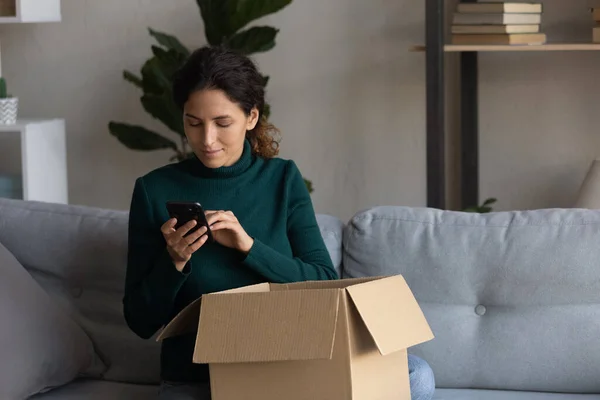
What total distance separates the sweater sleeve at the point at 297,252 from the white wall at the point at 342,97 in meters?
1.52

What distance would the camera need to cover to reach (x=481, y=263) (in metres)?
1.96

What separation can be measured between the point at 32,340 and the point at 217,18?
1.47 m

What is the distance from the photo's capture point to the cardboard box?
4.75ft

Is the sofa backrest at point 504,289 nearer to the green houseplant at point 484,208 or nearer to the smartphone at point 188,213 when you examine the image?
the smartphone at point 188,213

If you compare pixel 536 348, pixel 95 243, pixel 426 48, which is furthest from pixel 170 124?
pixel 536 348

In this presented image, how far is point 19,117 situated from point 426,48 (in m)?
1.58

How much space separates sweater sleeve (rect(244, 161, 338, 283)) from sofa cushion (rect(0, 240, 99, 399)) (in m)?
0.50

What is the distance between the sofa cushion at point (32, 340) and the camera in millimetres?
1895

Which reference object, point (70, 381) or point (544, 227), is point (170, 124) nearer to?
point (70, 381)

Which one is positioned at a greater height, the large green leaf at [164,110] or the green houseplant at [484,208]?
the large green leaf at [164,110]

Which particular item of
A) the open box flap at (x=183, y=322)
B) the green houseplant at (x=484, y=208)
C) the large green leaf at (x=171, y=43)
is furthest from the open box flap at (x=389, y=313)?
the large green leaf at (x=171, y=43)

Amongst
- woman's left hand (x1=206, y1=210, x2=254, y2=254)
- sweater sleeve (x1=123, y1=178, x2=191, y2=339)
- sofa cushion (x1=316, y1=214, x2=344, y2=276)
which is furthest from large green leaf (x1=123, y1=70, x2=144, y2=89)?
woman's left hand (x1=206, y1=210, x2=254, y2=254)

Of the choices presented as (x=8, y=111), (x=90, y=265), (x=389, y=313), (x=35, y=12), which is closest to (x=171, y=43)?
(x=35, y=12)

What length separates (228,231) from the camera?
1.73 metres
